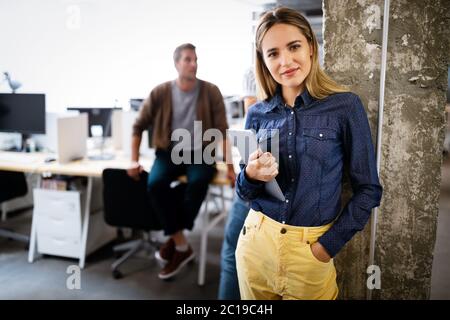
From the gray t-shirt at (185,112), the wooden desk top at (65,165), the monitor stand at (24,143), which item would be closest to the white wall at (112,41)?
the gray t-shirt at (185,112)

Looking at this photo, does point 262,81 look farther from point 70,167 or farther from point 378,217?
point 70,167

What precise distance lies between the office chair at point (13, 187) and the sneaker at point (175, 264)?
92 cm

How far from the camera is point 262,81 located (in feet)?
3.47

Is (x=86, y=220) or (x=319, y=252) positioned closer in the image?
A: (x=319, y=252)

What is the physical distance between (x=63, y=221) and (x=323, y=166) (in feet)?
7.08

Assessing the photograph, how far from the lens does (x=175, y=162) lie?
226 centimetres

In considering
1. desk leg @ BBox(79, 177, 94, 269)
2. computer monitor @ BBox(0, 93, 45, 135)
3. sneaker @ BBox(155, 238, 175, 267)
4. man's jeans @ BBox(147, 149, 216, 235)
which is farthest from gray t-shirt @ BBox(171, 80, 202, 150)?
computer monitor @ BBox(0, 93, 45, 135)

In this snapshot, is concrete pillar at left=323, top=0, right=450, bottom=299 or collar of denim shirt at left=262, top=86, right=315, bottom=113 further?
concrete pillar at left=323, top=0, right=450, bottom=299

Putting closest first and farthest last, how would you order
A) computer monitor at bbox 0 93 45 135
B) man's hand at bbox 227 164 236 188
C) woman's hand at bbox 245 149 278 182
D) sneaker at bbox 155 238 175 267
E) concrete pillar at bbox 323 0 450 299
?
woman's hand at bbox 245 149 278 182 → concrete pillar at bbox 323 0 450 299 → man's hand at bbox 227 164 236 188 → sneaker at bbox 155 238 175 267 → computer monitor at bbox 0 93 45 135

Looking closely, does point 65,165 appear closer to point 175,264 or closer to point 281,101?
point 175,264

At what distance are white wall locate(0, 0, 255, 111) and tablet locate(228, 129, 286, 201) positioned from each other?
0.38 metres

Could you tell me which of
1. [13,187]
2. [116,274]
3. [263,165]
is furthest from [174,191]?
[263,165]

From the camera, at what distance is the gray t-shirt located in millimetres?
2092

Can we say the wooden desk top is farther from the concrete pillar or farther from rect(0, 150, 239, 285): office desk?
the concrete pillar
